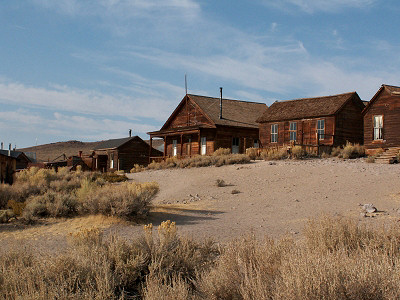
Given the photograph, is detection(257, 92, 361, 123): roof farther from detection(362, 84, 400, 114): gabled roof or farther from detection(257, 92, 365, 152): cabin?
detection(362, 84, 400, 114): gabled roof

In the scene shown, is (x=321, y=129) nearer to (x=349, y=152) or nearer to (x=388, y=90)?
(x=349, y=152)

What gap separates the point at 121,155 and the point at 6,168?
24150 millimetres

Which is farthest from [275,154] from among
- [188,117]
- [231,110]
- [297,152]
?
[188,117]

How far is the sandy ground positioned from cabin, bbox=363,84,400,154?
2807 mm

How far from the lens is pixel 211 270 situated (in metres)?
5.53

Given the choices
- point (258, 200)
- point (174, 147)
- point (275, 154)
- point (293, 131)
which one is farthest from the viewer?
point (174, 147)

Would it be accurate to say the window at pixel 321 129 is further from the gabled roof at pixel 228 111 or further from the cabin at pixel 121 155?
the cabin at pixel 121 155

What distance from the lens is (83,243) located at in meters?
6.85

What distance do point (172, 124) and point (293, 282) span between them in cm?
3510

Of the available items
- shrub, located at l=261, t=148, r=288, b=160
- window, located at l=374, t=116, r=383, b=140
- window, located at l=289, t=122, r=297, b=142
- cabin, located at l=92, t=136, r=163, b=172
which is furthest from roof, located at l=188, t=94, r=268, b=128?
window, located at l=374, t=116, r=383, b=140

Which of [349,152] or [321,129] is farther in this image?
[321,129]

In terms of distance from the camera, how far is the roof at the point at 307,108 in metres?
29.1

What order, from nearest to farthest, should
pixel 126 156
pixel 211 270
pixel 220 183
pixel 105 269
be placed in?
pixel 105 269 → pixel 211 270 → pixel 220 183 → pixel 126 156

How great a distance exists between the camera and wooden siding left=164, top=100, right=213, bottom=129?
35781 mm
